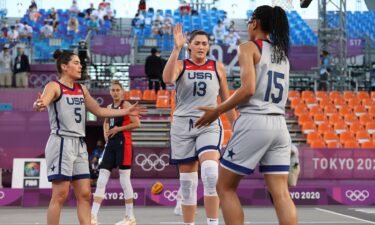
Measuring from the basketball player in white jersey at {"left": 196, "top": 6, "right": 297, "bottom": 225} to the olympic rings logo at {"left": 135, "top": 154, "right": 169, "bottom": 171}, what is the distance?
13180 mm

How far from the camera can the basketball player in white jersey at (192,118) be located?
8859 millimetres

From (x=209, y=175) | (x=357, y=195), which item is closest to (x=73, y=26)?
(x=357, y=195)

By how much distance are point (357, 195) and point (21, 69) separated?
11756 millimetres

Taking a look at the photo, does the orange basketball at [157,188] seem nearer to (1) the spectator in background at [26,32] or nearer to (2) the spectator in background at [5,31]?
(1) the spectator in background at [26,32]

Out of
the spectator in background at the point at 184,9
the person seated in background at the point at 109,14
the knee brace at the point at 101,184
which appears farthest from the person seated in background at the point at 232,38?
the knee brace at the point at 101,184

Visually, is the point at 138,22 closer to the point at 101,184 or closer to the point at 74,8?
the point at 74,8

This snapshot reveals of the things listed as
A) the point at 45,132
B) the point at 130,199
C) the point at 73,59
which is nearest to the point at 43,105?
the point at 73,59

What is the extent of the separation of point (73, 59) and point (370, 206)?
35.3 feet

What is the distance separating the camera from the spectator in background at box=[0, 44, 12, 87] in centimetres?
2536

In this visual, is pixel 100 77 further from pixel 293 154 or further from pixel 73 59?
pixel 73 59

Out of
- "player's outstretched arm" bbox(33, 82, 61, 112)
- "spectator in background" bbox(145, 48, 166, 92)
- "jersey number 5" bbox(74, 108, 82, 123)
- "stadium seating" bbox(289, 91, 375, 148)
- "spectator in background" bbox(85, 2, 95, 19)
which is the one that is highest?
"spectator in background" bbox(85, 2, 95, 19)

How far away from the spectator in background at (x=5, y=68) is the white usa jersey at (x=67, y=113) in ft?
56.5

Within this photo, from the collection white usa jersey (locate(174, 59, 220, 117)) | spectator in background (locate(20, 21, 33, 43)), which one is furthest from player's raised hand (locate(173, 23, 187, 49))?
spectator in background (locate(20, 21, 33, 43))

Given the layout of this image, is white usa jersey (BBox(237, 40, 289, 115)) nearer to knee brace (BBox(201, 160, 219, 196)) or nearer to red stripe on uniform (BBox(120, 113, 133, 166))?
knee brace (BBox(201, 160, 219, 196))
